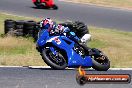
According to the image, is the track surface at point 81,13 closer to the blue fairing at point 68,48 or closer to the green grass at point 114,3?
the green grass at point 114,3

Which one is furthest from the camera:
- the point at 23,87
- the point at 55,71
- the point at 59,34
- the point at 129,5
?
the point at 129,5

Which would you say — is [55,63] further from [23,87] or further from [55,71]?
[23,87]

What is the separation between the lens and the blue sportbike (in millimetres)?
11211

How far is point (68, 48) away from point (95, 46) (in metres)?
7.69

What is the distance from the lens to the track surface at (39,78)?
29.8 ft

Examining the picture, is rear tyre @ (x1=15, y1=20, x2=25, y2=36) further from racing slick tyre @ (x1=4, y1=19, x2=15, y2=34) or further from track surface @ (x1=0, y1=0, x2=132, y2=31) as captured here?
track surface @ (x1=0, y1=0, x2=132, y2=31)

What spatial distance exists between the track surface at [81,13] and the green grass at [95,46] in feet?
6.45

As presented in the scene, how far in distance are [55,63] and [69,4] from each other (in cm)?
2028

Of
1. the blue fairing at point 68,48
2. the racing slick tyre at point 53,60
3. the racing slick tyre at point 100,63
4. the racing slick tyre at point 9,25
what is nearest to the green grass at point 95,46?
the racing slick tyre at point 9,25

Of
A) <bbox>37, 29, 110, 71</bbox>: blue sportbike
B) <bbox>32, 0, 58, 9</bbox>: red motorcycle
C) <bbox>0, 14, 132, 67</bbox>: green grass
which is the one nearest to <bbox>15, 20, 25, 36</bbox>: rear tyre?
<bbox>0, 14, 132, 67</bbox>: green grass

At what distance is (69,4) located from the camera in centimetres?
3117

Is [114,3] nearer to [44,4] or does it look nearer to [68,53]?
[44,4]

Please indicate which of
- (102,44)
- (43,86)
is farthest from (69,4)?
(43,86)

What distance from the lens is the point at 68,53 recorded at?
11.4 meters
